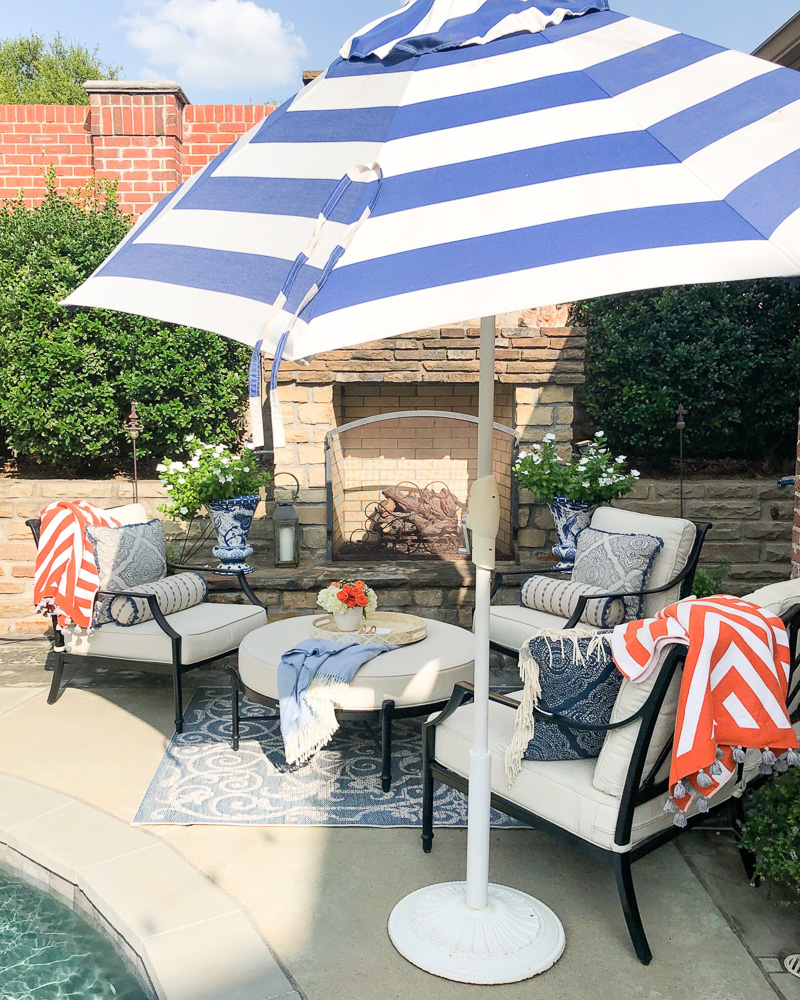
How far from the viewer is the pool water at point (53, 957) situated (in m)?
2.40

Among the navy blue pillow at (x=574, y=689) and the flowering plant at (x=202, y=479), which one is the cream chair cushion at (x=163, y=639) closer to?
the flowering plant at (x=202, y=479)

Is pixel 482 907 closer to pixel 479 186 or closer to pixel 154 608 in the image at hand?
pixel 479 186

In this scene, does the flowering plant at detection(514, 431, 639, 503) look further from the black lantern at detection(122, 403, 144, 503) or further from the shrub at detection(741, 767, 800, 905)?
the shrub at detection(741, 767, 800, 905)

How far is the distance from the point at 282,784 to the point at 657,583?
1.99 meters

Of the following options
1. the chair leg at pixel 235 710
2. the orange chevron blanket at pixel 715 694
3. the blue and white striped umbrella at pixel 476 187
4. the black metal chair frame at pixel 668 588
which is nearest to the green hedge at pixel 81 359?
the chair leg at pixel 235 710

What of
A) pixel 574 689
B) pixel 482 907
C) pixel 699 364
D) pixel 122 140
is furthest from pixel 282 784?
pixel 122 140

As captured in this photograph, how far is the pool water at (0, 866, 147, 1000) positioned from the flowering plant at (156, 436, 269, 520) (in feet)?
8.93

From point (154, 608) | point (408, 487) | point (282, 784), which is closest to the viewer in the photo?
point (282, 784)

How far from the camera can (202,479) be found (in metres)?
5.20

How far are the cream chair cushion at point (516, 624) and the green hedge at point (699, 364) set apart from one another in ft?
8.70

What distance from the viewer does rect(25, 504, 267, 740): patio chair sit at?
4109mm

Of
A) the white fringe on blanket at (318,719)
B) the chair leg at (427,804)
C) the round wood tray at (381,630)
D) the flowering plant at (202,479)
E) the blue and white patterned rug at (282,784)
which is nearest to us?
the chair leg at (427,804)

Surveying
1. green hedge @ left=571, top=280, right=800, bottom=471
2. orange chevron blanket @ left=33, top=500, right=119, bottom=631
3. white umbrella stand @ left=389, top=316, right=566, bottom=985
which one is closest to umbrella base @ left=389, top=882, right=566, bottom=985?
white umbrella stand @ left=389, top=316, right=566, bottom=985

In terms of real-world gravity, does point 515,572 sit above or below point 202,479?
below
